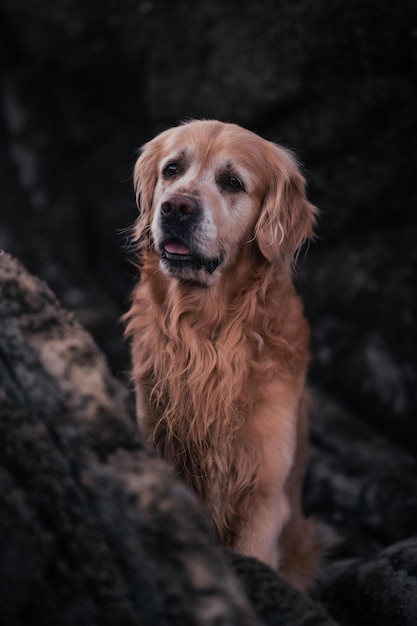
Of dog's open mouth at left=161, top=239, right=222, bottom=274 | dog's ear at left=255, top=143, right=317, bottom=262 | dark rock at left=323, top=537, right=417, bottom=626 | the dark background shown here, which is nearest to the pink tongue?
dog's open mouth at left=161, top=239, right=222, bottom=274

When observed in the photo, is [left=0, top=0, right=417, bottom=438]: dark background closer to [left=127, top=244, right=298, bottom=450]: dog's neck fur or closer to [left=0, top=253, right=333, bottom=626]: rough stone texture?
[left=127, top=244, right=298, bottom=450]: dog's neck fur

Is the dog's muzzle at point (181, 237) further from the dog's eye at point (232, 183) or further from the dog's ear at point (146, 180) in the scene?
the dog's ear at point (146, 180)

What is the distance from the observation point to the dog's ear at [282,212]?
341cm

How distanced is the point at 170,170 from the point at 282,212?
54 centimetres

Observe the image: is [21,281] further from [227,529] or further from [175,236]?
[227,529]

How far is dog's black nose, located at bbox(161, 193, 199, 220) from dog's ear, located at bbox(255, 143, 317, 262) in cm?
37

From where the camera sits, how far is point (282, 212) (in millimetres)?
3498

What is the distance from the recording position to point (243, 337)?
11.3 feet

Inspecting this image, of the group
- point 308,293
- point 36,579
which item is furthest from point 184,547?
point 308,293

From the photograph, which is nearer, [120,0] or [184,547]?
[184,547]

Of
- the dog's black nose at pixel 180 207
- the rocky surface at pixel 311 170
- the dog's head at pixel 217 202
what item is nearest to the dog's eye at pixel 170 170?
the dog's head at pixel 217 202

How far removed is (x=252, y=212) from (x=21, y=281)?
143cm

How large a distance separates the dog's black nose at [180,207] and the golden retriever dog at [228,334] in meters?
0.02

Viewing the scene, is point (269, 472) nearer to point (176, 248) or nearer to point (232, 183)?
point (176, 248)
